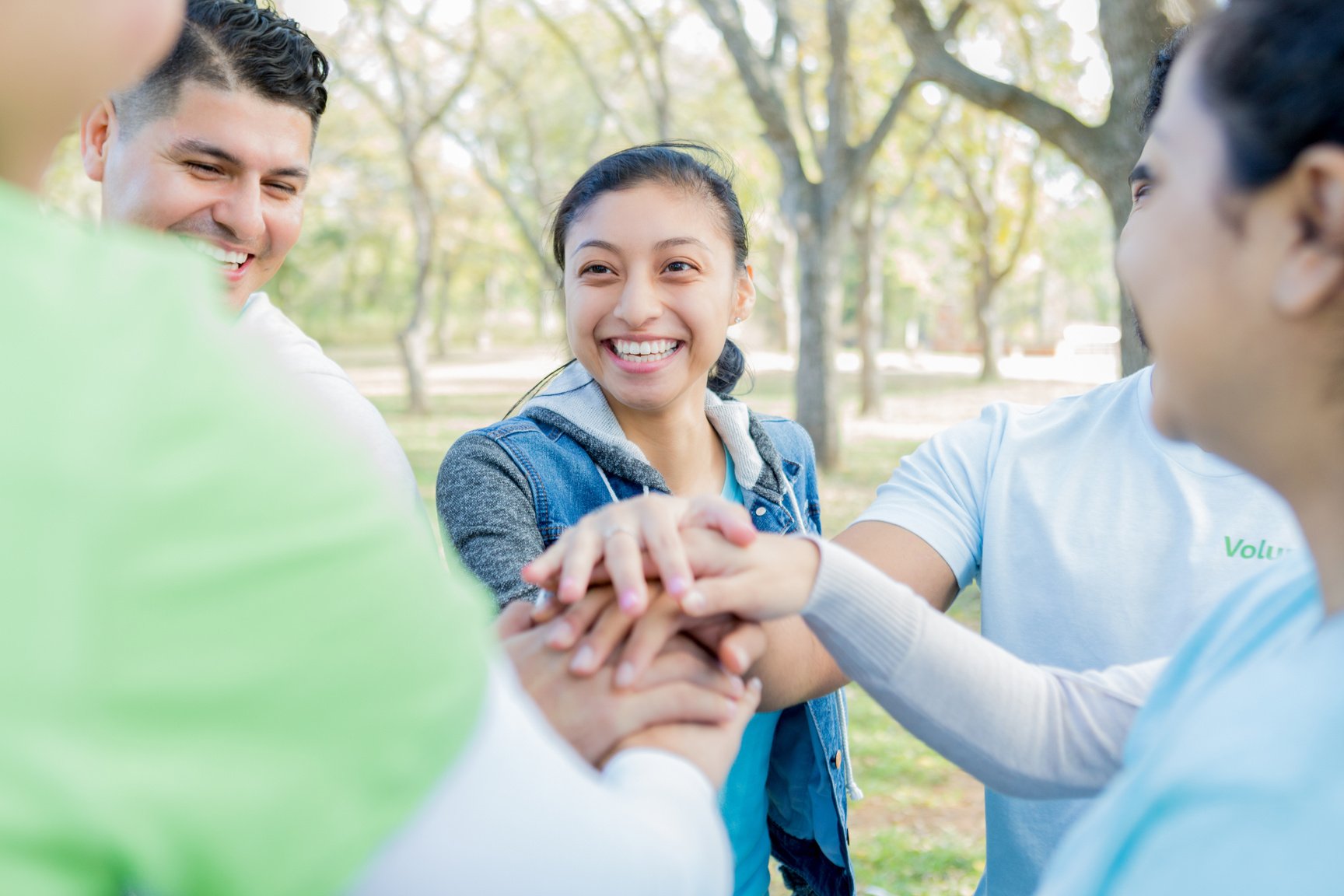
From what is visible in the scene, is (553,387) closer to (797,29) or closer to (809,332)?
(809,332)

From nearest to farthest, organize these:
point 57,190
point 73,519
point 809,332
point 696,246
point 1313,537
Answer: point 73,519, point 1313,537, point 696,246, point 809,332, point 57,190

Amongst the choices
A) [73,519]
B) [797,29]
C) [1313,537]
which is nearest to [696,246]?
[1313,537]

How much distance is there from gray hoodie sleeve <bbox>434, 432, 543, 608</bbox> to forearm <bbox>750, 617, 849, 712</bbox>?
48 centimetres

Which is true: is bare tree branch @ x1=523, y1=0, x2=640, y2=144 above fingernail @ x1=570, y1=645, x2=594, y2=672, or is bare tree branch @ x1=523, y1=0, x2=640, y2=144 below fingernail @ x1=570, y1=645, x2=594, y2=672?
above

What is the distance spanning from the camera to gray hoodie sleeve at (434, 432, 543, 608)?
2.20 meters

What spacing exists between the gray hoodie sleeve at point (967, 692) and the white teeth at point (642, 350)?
111 centimetres

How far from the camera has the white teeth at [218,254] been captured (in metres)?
2.66

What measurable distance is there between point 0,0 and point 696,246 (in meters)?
1.95

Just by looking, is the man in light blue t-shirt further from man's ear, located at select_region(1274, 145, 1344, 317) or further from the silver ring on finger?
man's ear, located at select_region(1274, 145, 1344, 317)

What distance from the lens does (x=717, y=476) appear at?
2.82 meters

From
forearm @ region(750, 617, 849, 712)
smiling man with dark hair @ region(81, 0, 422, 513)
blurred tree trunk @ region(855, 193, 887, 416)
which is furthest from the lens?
blurred tree trunk @ region(855, 193, 887, 416)

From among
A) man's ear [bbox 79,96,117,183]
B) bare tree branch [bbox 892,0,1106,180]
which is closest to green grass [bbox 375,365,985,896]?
man's ear [bbox 79,96,117,183]

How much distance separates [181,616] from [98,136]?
243 centimetres

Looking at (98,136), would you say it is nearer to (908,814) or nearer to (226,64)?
(226,64)
